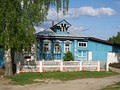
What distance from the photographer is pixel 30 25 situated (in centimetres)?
2553

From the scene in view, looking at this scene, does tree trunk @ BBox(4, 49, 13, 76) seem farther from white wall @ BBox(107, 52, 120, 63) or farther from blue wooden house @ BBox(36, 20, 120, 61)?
white wall @ BBox(107, 52, 120, 63)

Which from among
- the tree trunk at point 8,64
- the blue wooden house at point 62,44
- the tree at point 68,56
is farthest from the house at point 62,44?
the tree trunk at point 8,64

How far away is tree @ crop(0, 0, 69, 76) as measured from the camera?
2445 centimetres

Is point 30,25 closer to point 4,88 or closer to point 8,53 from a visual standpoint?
point 8,53

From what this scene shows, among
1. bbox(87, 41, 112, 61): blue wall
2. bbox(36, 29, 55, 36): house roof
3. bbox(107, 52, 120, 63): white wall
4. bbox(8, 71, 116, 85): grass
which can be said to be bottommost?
bbox(8, 71, 116, 85): grass

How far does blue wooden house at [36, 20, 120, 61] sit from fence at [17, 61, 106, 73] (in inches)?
379

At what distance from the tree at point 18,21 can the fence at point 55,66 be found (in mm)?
2500

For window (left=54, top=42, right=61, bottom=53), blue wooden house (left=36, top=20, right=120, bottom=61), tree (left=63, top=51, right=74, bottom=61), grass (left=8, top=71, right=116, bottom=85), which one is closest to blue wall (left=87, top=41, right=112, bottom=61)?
blue wooden house (left=36, top=20, right=120, bottom=61)

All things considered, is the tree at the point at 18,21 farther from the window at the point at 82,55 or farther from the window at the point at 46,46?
the window at the point at 82,55

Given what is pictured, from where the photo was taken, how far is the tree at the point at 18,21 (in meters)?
24.5

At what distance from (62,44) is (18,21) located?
53.2ft

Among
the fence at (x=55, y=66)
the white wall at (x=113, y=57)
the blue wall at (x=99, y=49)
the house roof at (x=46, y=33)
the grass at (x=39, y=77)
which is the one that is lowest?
the grass at (x=39, y=77)

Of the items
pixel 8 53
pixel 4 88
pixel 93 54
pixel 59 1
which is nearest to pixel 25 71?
pixel 8 53

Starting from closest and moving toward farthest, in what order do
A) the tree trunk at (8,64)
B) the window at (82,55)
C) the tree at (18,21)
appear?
the tree at (18,21), the tree trunk at (8,64), the window at (82,55)
